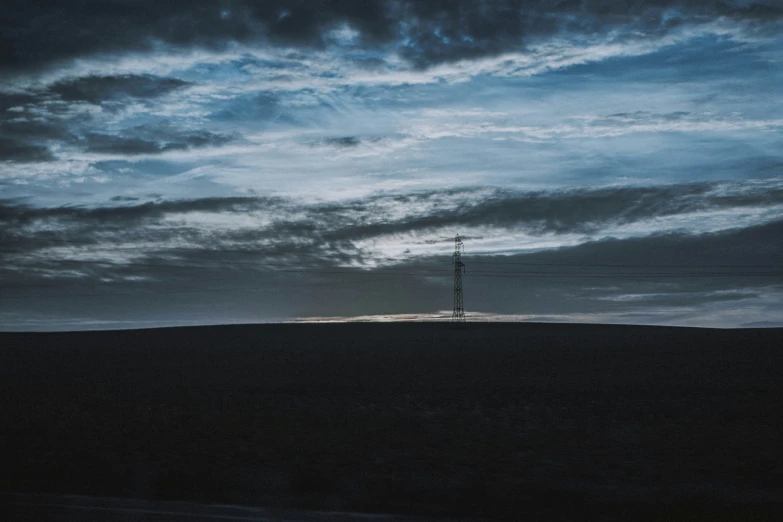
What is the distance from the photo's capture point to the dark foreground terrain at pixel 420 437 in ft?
42.3

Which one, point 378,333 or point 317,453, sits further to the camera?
point 378,333

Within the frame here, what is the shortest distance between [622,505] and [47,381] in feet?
117

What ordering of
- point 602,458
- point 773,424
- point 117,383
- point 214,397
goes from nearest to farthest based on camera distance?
point 602,458
point 773,424
point 214,397
point 117,383

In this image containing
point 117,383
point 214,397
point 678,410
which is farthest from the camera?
point 117,383

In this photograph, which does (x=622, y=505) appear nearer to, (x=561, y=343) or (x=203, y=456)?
(x=203, y=456)

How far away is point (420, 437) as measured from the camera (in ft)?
64.6

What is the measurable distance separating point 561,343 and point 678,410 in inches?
1724

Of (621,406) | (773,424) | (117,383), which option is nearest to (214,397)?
(117,383)

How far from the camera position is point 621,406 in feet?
87.8

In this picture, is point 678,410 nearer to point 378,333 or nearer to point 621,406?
point 621,406

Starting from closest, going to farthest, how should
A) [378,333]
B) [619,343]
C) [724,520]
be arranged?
[724,520], [619,343], [378,333]

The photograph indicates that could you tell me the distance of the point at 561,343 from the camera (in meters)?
68.9

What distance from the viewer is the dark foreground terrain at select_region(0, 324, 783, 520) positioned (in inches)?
508

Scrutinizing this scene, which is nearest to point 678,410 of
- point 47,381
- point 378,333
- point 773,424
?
point 773,424
